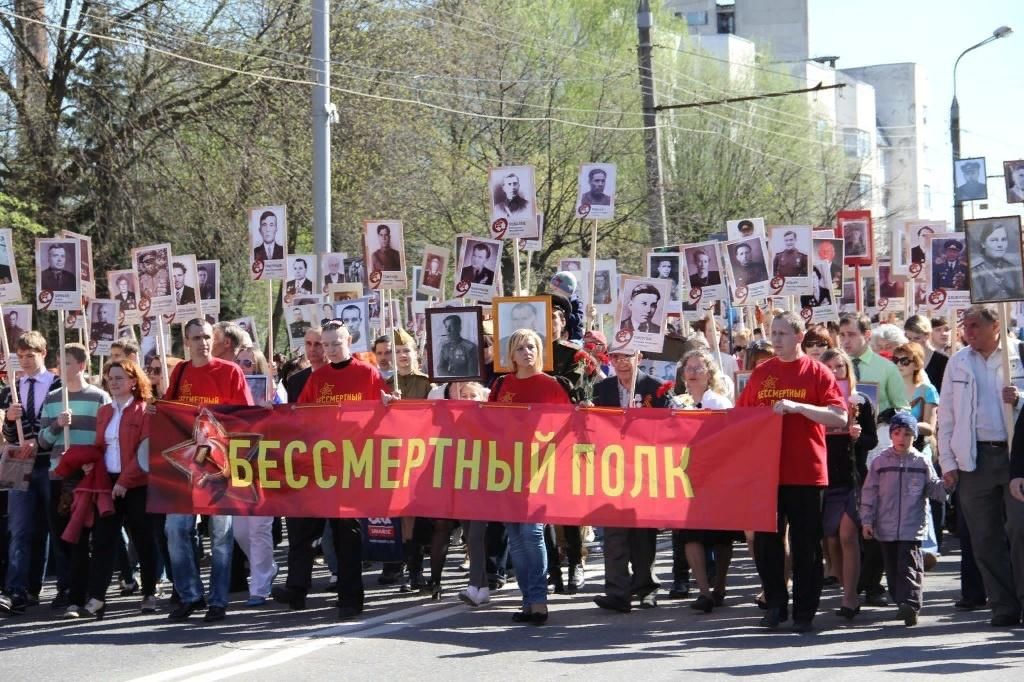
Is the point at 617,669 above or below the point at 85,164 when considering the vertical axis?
below

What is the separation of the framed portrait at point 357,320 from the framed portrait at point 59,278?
2.67m

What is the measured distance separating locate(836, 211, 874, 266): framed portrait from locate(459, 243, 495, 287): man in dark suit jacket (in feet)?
21.7

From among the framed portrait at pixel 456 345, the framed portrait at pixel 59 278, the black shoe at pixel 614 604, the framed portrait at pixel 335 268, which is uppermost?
the framed portrait at pixel 335 268

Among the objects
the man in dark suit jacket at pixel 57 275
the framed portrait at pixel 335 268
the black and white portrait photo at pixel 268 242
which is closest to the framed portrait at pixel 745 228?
the framed portrait at pixel 335 268

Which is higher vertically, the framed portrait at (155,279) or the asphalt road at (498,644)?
the framed portrait at (155,279)

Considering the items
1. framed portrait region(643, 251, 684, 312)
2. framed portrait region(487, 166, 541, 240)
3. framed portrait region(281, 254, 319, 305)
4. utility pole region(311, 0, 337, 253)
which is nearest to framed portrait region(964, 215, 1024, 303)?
framed portrait region(487, 166, 541, 240)

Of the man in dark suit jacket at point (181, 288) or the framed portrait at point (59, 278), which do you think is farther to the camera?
the man in dark suit jacket at point (181, 288)

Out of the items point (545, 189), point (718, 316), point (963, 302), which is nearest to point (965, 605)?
point (963, 302)

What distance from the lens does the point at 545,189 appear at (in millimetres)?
34156

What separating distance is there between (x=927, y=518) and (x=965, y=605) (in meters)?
0.60

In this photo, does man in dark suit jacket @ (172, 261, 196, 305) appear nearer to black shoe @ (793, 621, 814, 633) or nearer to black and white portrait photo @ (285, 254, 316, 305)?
black and white portrait photo @ (285, 254, 316, 305)

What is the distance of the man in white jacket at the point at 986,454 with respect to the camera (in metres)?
10.0

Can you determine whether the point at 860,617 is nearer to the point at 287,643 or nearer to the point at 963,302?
the point at 287,643

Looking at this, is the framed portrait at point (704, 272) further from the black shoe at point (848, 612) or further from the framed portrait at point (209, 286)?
the black shoe at point (848, 612)
